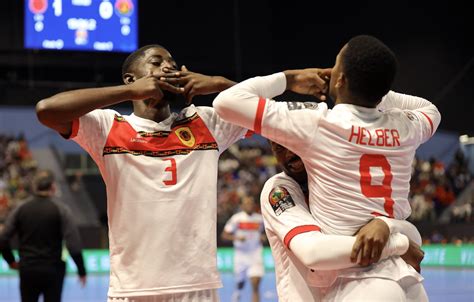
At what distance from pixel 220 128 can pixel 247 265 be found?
359 inches

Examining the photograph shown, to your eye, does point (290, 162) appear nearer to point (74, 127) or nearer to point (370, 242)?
point (370, 242)

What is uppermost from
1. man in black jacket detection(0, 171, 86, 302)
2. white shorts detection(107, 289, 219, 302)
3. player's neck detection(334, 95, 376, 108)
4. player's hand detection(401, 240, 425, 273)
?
player's neck detection(334, 95, 376, 108)

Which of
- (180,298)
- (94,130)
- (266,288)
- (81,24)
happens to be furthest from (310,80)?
(81,24)

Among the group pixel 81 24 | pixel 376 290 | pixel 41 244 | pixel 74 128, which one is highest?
pixel 74 128

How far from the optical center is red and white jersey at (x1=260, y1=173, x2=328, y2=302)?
108 inches

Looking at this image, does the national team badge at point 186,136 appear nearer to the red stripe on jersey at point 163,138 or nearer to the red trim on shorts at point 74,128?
the red stripe on jersey at point 163,138

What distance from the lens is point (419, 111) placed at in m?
A: 3.05

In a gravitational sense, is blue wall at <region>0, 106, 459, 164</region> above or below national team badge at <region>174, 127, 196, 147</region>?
below

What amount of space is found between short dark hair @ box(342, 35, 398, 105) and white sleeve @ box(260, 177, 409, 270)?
51cm

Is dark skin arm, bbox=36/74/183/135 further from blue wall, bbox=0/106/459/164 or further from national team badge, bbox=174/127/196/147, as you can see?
blue wall, bbox=0/106/459/164

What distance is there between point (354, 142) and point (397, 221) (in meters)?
0.35

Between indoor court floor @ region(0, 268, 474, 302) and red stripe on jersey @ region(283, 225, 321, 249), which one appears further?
indoor court floor @ region(0, 268, 474, 302)

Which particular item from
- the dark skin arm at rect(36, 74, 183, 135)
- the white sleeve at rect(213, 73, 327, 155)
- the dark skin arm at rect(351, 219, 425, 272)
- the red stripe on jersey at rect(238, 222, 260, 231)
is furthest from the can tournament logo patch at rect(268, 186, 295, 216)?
the red stripe on jersey at rect(238, 222, 260, 231)

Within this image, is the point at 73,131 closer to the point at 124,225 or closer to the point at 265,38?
the point at 124,225
